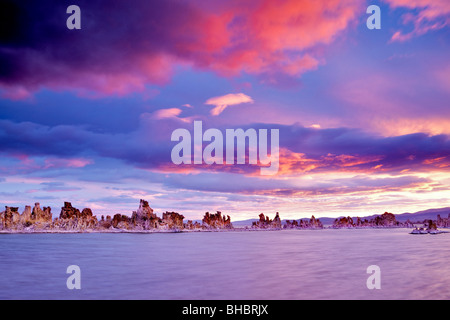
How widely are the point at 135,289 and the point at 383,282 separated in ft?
63.9

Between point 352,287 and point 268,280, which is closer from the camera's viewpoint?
point 352,287

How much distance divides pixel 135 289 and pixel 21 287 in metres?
9.35
